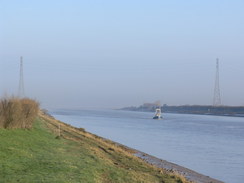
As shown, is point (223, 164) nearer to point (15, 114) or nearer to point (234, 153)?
point (234, 153)

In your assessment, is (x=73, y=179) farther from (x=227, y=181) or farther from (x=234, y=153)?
(x=234, y=153)

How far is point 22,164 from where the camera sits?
41.2 ft

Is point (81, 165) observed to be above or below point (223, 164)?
above

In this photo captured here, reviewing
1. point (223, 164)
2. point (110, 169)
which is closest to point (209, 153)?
point (223, 164)

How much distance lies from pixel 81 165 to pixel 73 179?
8.83 ft

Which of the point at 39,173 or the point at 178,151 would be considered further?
the point at 178,151

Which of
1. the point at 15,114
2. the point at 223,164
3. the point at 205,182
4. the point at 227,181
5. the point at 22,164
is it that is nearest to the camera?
the point at 22,164

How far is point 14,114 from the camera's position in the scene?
74.0 ft

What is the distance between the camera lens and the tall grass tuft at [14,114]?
22.3 metres

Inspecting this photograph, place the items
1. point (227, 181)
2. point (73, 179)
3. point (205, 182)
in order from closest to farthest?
1. point (73, 179)
2. point (205, 182)
3. point (227, 181)

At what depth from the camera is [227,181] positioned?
2080 centimetres

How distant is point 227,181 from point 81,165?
9.96 metres

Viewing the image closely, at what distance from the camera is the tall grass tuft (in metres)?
22.3

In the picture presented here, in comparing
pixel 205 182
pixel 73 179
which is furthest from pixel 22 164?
pixel 205 182
